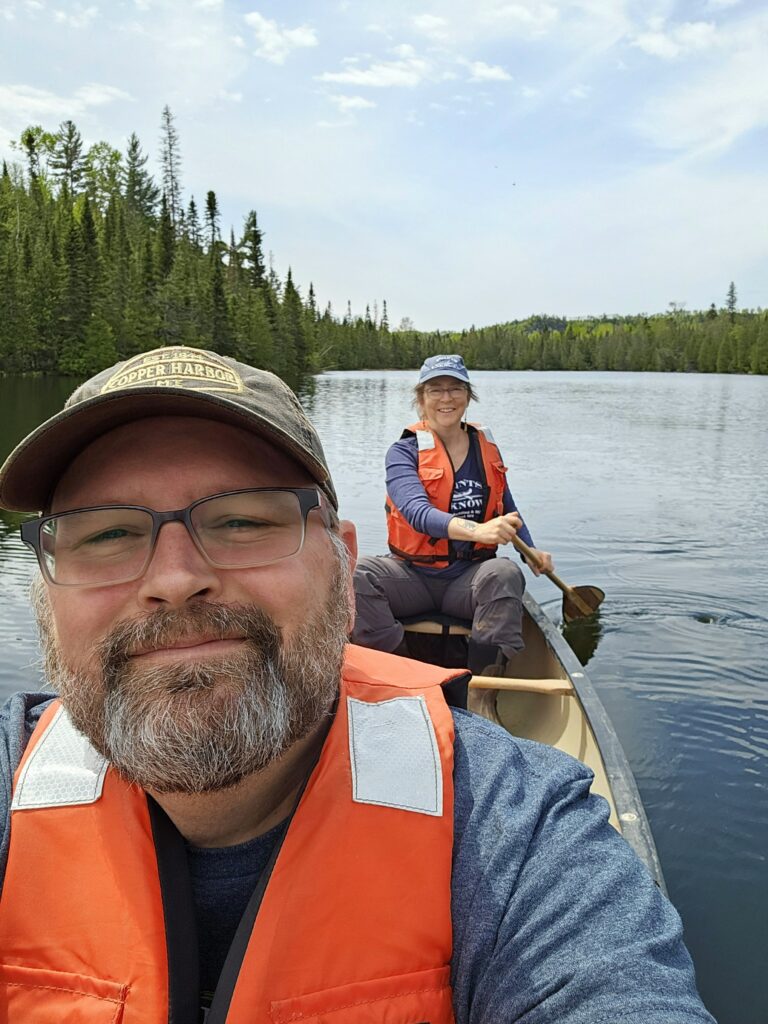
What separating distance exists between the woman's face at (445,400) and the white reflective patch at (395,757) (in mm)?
3263

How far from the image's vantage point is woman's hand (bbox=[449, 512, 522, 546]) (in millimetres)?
4004

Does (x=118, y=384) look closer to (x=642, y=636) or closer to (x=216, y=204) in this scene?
(x=642, y=636)

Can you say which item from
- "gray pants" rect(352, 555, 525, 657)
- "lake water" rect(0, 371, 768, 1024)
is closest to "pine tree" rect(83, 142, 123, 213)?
"lake water" rect(0, 371, 768, 1024)

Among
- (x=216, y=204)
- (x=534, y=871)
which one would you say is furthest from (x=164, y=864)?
(x=216, y=204)

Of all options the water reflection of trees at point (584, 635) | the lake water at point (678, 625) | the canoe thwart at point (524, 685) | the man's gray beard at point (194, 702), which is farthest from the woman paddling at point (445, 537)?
the man's gray beard at point (194, 702)

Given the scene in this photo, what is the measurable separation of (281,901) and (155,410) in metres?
0.76

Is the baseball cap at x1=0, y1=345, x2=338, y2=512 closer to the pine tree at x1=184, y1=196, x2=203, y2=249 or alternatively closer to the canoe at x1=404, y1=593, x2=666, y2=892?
the canoe at x1=404, y1=593, x2=666, y2=892

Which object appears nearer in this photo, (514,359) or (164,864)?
(164,864)

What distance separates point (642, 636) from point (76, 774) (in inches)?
262

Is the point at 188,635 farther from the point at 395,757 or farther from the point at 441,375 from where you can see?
the point at 441,375

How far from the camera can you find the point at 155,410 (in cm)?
122

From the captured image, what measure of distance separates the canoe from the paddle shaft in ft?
0.91

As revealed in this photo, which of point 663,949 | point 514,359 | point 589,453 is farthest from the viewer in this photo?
point 514,359

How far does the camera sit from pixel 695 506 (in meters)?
13.5
